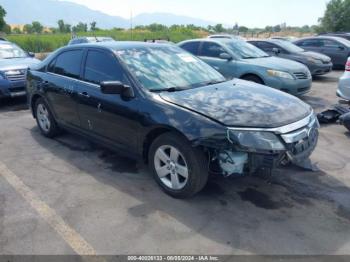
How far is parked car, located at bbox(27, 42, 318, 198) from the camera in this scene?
3158 millimetres

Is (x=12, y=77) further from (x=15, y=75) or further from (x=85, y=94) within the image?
(x=85, y=94)

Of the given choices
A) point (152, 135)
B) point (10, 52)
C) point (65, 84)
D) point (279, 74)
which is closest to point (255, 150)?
point (152, 135)

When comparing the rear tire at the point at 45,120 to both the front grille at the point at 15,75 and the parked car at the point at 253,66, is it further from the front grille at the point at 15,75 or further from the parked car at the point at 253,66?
the parked car at the point at 253,66

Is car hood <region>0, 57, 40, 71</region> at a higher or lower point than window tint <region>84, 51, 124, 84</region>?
lower

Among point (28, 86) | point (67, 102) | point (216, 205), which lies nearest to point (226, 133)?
point (216, 205)

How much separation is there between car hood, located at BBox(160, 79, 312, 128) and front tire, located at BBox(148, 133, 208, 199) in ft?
1.30

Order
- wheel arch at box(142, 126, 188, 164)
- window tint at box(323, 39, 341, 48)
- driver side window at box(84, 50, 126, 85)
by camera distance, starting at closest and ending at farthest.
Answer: wheel arch at box(142, 126, 188, 164)
driver side window at box(84, 50, 126, 85)
window tint at box(323, 39, 341, 48)

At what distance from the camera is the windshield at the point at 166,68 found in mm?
3930

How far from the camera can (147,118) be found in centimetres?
362

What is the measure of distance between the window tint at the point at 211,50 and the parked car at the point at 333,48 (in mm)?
7806

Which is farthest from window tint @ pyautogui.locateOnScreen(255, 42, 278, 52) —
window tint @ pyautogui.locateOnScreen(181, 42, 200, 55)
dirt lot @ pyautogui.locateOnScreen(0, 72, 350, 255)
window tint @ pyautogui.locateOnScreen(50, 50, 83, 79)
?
window tint @ pyautogui.locateOnScreen(50, 50, 83, 79)

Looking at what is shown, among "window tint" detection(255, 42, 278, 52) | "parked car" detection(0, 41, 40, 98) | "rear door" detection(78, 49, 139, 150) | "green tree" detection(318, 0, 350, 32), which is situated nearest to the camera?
"rear door" detection(78, 49, 139, 150)

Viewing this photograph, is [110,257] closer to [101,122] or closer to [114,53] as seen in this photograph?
[101,122]

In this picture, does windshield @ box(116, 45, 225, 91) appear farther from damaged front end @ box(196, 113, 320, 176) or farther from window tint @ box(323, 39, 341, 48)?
window tint @ box(323, 39, 341, 48)
